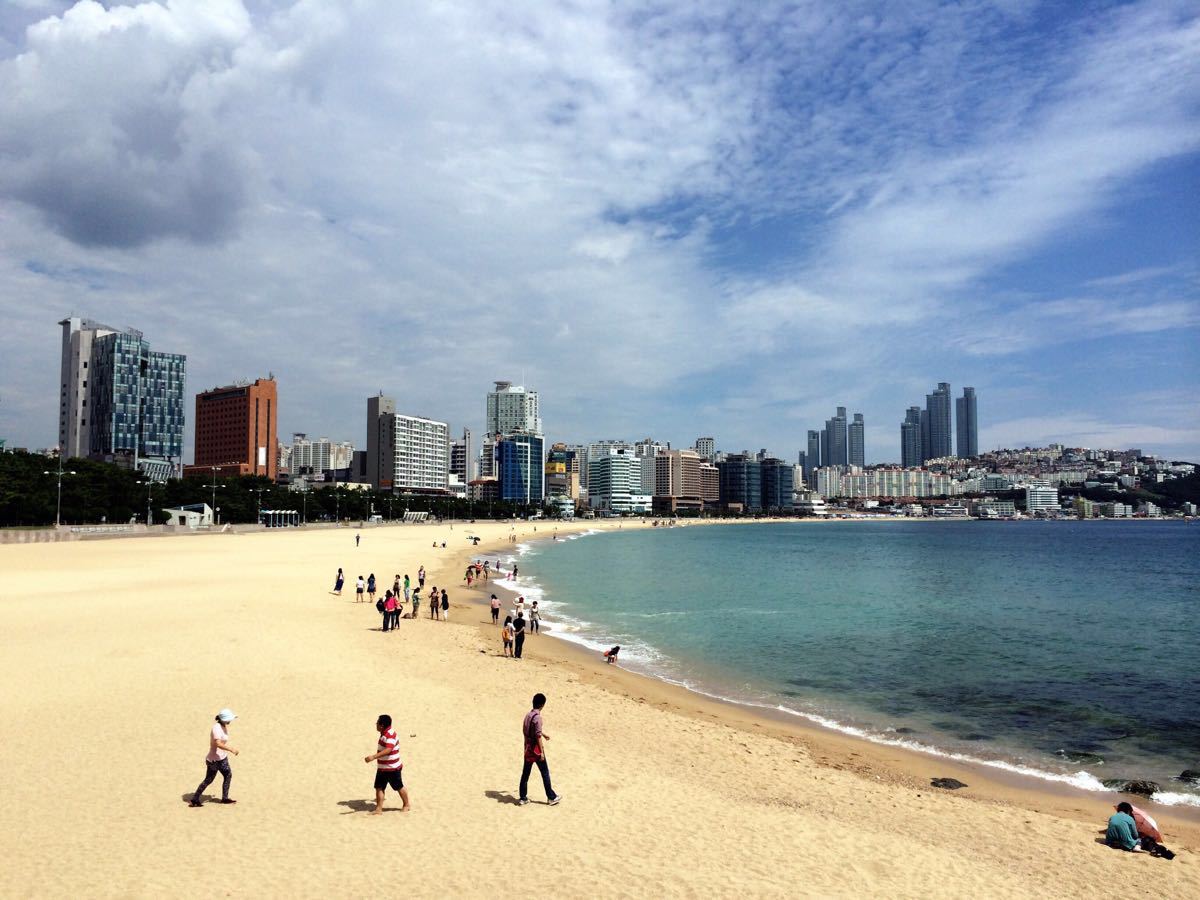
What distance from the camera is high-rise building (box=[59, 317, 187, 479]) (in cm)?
17750

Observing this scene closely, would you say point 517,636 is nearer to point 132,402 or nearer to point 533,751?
point 533,751

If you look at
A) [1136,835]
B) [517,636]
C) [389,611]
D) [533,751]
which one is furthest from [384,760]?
[389,611]

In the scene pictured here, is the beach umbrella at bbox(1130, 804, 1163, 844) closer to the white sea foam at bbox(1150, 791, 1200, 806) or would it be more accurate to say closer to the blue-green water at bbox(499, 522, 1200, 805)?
the white sea foam at bbox(1150, 791, 1200, 806)

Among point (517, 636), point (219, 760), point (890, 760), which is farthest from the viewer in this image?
point (517, 636)

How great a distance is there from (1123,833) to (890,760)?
4733mm

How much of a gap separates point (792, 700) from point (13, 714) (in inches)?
684

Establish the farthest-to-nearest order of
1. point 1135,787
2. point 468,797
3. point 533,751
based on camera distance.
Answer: point 1135,787, point 468,797, point 533,751

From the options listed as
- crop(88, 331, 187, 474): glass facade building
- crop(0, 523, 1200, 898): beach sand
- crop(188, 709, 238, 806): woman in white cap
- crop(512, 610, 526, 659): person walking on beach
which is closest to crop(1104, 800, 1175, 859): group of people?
crop(0, 523, 1200, 898): beach sand

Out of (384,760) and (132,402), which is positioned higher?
(132,402)

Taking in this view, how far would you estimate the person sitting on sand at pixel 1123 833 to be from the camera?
33.5 ft

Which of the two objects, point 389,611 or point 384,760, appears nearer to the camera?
point 384,760

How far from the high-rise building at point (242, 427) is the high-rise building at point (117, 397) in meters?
10.2

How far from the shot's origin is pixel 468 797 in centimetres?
Answer: 1070

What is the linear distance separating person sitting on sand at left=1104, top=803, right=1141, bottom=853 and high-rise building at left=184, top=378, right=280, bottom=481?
20135 centimetres
